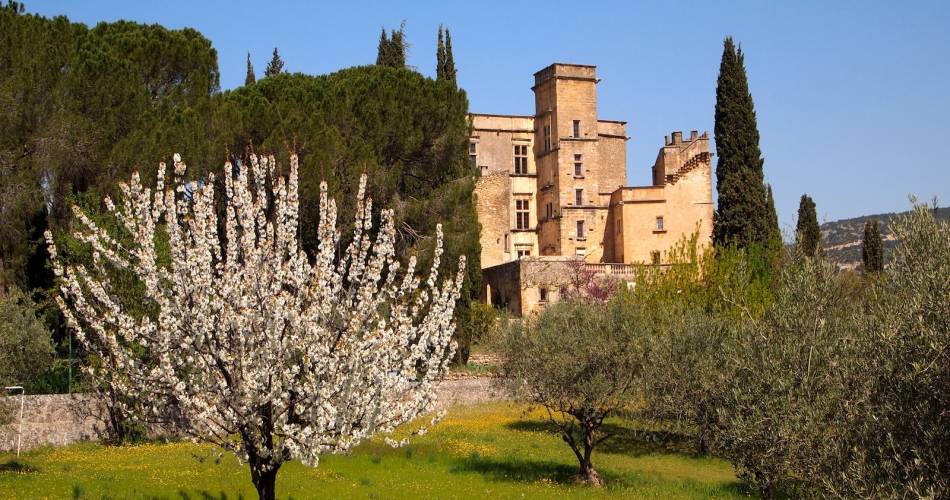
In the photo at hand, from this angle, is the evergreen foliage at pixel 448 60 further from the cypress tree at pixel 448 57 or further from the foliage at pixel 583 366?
the foliage at pixel 583 366

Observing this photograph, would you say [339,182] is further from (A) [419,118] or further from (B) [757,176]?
(B) [757,176]

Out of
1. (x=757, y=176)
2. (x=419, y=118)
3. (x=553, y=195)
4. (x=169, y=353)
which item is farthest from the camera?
(x=553, y=195)

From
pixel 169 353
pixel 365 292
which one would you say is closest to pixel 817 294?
pixel 365 292

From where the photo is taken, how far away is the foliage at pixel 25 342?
31.2m

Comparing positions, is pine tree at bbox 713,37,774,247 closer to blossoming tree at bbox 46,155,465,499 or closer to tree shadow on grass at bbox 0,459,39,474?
tree shadow on grass at bbox 0,459,39,474

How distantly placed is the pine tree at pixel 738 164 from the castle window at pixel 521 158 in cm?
1817

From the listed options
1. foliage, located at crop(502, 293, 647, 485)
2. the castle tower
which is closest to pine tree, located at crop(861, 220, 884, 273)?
the castle tower

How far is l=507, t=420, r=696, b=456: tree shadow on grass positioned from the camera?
117 ft

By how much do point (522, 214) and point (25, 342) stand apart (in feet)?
131

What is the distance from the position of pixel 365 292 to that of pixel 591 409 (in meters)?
12.8

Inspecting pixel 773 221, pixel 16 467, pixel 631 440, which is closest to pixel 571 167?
pixel 773 221

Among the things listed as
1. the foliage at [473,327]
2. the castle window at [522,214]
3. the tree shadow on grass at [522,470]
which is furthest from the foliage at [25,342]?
the castle window at [522,214]

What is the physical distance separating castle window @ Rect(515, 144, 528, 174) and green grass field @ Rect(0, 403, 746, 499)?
118ft

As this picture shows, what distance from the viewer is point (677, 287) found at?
42625 mm
